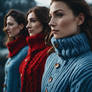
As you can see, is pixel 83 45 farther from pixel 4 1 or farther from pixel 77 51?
pixel 4 1

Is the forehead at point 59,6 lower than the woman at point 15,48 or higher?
higher

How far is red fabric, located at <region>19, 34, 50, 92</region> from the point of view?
7.22ft

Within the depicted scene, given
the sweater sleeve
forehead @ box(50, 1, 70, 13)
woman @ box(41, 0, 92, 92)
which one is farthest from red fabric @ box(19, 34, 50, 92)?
the sweater sleeve

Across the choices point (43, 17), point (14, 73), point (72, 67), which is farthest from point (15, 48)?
point (72, 67)

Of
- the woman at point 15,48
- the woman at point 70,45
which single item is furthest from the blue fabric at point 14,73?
the woman at point 70,45

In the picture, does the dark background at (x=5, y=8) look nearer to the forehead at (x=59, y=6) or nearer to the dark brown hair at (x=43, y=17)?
the dark brown hair at (x=43, y=17)

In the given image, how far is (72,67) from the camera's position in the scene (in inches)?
54.6

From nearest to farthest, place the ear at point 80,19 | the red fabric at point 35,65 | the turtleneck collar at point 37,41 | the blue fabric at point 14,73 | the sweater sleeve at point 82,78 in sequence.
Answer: the sweater sleeve at point 82,78
the ear at point 80,19
the red fabric at point 35,65
the turtleneck collar at point 37,41
the blue fabric at point 14,73

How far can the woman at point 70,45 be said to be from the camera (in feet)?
4.40

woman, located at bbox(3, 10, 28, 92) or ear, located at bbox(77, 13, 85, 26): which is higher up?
ear, located at bbox(77, 13, 85, 26)

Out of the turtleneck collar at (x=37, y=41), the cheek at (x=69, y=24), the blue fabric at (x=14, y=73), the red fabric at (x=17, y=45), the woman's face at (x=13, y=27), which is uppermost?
the cheek at (x=69, y=24)

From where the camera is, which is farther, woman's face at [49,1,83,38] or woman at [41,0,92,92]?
woman's face at [49,1,83,38]

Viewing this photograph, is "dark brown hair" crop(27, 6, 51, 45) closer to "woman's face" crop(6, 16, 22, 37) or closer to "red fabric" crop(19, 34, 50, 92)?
"red fabric" crop(19, 34, 50, 92)

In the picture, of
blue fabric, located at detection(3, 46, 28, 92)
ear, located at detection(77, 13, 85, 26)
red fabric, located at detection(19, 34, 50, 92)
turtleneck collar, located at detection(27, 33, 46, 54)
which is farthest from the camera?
blue fabric, located at detection(3, 46, 28, 92)
